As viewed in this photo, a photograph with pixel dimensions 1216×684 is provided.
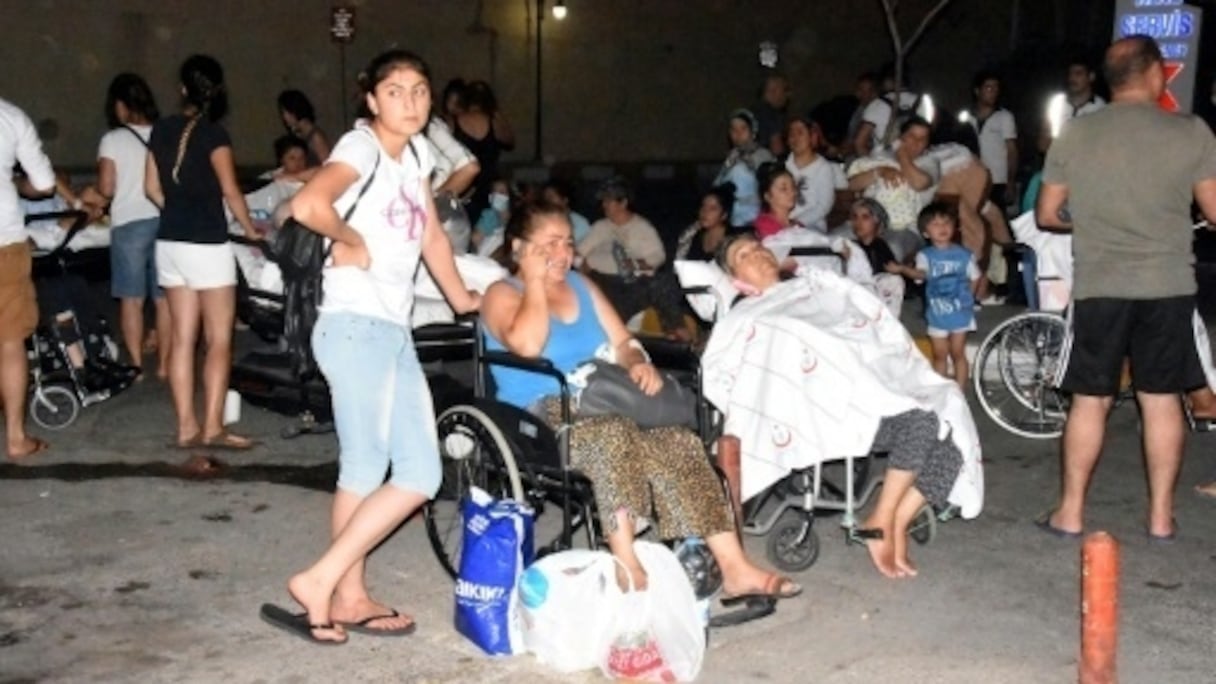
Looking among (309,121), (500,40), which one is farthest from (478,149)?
(500,40)

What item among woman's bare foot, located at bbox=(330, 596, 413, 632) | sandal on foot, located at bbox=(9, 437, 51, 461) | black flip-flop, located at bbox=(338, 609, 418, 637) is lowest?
black flip-flop, located at bbox=(338, 609, 418, 637)

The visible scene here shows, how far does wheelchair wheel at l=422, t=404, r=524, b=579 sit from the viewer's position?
6129 millimetres

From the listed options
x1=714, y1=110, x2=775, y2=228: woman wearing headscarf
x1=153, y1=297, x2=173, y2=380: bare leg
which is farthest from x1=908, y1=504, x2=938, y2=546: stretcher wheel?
x1=153, y1=297, x2=173, y2=380: bare leg

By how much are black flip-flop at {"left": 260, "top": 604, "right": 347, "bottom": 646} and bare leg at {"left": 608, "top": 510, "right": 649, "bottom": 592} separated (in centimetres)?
95

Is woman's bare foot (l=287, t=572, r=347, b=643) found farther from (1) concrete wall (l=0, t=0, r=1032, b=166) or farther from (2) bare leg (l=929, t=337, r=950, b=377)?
(1) concrete wall (l=0, t=0, r=1032, b=166)

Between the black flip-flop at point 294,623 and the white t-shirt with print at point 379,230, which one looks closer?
the white t-shirt with print at point 379,230

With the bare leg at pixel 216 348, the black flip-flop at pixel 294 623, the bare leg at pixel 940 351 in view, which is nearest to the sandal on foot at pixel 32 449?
the bare leg at pixel 216 348

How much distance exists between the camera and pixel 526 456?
6.15 m

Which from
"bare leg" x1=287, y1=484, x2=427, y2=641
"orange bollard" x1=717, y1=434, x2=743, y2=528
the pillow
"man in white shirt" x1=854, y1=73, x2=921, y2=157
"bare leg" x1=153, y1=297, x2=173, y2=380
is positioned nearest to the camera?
"bare leg" x1=287, y1=484, x2=427, y2=641

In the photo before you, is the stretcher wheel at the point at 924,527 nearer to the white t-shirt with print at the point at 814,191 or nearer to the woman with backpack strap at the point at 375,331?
the woman with backpack strap at the point at 375,331

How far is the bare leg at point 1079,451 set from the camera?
7.23m

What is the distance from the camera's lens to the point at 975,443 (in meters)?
6.71

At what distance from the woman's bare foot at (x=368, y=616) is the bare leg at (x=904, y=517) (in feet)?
6.01

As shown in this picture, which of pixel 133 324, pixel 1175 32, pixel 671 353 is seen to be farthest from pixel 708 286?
pixel 1175 32
